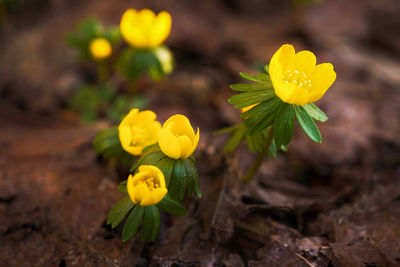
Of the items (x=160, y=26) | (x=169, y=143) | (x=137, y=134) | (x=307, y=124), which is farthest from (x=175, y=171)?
(x=160, y=26)

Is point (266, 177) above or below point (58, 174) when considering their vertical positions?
below

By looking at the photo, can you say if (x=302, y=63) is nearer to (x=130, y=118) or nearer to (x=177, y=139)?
(x=177, y=139)

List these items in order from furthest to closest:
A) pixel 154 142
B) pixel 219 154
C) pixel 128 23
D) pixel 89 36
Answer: pixel 89 36 < pixel 128 23 < pixel 219 154 < pixel 154 142

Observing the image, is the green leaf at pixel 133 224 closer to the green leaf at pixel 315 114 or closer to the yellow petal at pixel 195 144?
the yellow petal at pixel 195 144

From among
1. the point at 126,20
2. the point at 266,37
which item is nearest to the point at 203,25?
the point at 266,37

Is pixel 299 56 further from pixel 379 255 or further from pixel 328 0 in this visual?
pixel 328 0

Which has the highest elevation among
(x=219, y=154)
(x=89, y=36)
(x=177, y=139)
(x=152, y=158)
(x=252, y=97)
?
(x=89, y=36)

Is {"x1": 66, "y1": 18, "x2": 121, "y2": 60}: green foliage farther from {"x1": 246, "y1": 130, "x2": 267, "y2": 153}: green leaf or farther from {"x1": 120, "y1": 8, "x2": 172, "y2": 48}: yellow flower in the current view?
{"x1": 246, "y1": 130, "x2": 267, "y2": 153}: green leaf
